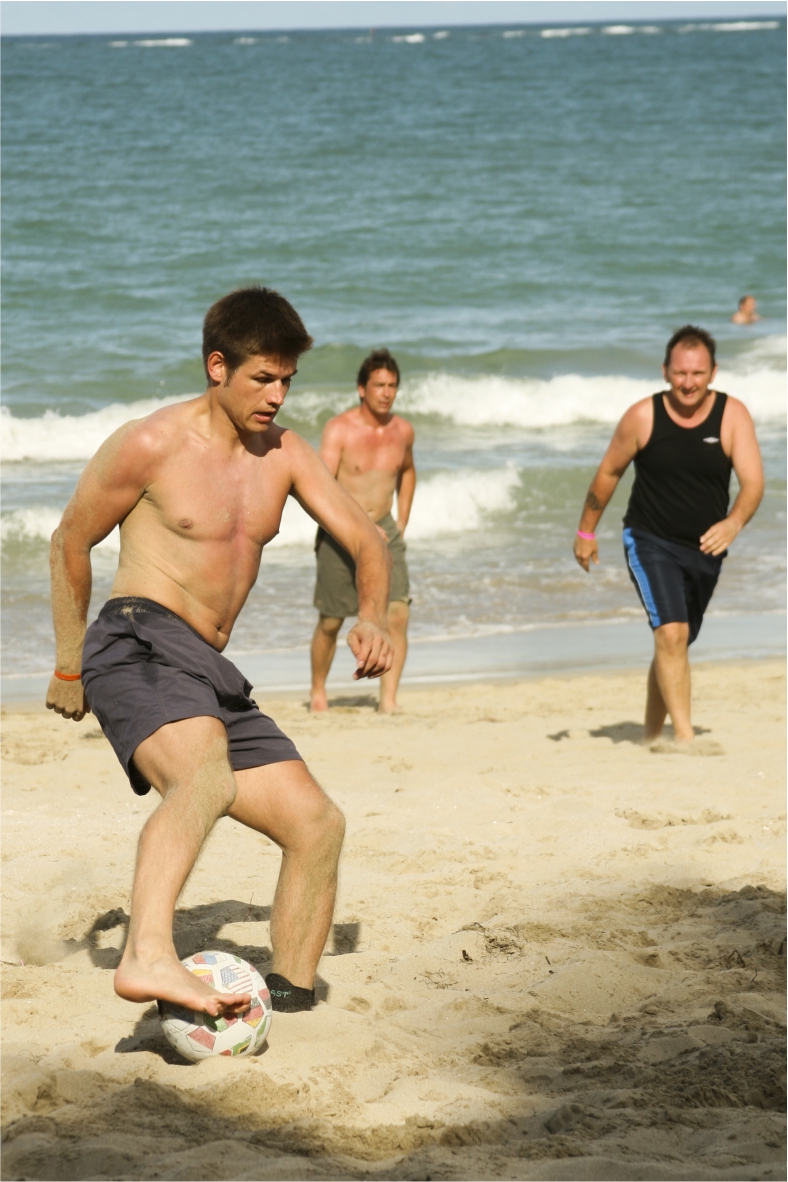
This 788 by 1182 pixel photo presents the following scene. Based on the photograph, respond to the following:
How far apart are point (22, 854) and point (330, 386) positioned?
535 inches

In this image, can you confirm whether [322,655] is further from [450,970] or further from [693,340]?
[450,970]

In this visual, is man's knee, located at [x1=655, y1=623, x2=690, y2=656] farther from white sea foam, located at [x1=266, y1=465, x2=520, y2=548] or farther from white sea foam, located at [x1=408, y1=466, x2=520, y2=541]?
white sea foam, located at [x1=408, y1=466, x2=520, y2=541]

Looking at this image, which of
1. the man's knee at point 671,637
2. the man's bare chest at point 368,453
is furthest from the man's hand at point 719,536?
the man's bare chest at point 368,453

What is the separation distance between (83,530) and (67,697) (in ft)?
1.73

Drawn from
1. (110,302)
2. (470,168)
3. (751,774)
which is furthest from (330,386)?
(470,168)

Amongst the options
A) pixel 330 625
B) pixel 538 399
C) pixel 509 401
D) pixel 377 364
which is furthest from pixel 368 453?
pixel 538 399

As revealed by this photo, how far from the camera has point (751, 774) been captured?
6.34 meters

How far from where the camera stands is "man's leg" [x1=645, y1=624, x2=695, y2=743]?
6.75 metres

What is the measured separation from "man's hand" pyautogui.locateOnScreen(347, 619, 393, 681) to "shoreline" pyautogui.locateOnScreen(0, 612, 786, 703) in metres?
4.92

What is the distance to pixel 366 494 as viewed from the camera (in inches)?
321

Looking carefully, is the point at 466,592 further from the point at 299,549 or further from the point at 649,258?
the point at 649,258

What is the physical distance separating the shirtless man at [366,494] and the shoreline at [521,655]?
0.64 metres

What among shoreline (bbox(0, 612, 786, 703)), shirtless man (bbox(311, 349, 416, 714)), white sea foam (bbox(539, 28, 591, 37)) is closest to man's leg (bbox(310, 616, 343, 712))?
shirtless man (bbox(311, 349, 416, 714))

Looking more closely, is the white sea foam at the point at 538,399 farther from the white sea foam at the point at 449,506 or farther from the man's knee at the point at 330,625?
the man's knee at the point at 330,625
